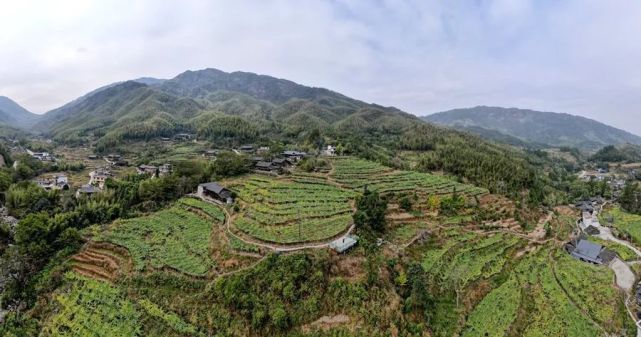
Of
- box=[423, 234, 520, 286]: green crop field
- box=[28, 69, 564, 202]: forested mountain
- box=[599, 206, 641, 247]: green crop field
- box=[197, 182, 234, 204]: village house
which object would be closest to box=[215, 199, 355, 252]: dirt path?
box=[423, 234, 520, 286]: green crop field

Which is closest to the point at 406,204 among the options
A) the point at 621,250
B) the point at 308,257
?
the point at 308,257

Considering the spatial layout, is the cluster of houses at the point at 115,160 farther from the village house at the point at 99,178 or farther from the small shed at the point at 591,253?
the small shed at the point at 591,253

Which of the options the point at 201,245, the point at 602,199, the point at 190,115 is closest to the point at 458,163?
the point at 602,199

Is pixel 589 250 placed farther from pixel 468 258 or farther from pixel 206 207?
pixel 206 207

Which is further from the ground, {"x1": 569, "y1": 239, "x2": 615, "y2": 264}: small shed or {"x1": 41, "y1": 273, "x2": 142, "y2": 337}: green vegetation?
{"x1": 569, "y1": 239, "x2": 615, "y2": 264}: small shed

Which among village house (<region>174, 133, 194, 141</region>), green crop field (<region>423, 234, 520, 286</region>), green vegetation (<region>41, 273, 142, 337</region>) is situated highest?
village house (<region>174, 133, 194, 141</region>)

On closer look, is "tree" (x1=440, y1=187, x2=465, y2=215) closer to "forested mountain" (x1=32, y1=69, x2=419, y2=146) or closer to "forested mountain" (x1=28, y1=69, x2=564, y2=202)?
"forested mountain" (x1=28, y1=69, x2=564, y2=202)

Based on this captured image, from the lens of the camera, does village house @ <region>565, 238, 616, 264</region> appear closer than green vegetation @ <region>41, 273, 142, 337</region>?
No
